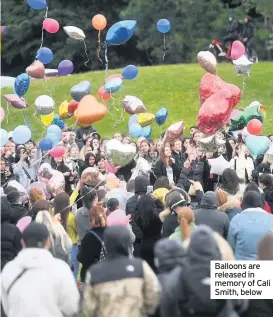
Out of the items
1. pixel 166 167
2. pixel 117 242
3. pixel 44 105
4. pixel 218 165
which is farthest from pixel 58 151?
pixel 117 242

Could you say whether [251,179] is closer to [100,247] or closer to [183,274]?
[100,247]

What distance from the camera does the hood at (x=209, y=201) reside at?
397 inches

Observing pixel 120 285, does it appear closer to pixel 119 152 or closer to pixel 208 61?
pixel 119 152

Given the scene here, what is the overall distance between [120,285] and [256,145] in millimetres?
8511

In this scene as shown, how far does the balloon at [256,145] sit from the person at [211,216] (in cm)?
591

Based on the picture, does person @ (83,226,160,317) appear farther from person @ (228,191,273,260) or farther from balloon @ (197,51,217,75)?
balloon @ (197,51,217,75)

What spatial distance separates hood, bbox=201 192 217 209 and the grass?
14.9 m

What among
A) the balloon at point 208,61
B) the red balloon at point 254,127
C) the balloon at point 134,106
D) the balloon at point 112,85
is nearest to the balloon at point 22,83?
the balloon at point 112,85

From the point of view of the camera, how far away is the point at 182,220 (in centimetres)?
948

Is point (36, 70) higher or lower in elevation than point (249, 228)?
higher

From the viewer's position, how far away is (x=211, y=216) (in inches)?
398

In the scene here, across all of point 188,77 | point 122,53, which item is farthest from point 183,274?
point 122,53

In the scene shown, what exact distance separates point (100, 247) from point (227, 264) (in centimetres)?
221

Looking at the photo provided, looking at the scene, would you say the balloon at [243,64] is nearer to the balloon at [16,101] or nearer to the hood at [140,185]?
the balloon at [16,101]
